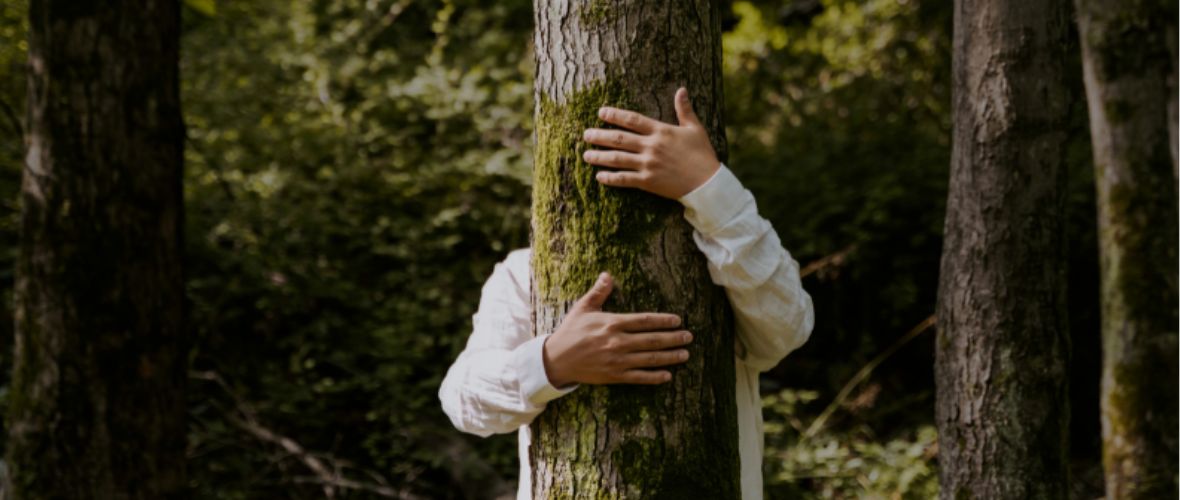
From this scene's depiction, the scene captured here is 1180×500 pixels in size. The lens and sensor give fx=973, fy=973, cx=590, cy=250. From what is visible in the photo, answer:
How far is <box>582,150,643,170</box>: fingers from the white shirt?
0.12 metres

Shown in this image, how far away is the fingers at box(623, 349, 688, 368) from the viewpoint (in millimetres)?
1877

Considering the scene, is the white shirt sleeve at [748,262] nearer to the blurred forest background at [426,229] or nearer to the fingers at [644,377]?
the fingers at [644,377]

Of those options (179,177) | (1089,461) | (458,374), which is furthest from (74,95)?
(1089,461)

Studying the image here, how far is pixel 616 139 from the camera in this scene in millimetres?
1884

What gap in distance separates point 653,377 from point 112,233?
237 centimetres

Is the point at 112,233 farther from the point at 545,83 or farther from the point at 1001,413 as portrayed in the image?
the point at 1001,413

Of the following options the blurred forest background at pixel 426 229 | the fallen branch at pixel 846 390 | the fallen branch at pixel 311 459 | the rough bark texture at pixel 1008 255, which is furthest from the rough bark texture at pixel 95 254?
the fallen branch at pixel 846 390

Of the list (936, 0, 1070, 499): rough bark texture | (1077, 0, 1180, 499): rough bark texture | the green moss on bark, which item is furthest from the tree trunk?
(1077, 0, 1180, 499): rough bark texture

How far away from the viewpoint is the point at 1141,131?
12.7 ft

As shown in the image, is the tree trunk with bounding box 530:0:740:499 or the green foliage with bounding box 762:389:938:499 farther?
the green foliage with bounding box 762:389:938:499

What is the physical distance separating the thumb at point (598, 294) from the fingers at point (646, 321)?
0.17 ft

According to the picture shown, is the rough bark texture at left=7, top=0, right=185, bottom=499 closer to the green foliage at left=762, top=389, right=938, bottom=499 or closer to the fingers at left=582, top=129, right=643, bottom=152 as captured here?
the fingers at left=582, top=129, right=643, bottom=152

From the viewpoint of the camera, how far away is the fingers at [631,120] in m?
1.89

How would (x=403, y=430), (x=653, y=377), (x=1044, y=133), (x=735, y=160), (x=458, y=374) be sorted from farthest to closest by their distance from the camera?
(x=735, y=160) → (x=403, y=430) → (x=1044, y=133) → (x=458, y=374) → (x=653, y=377)
